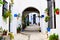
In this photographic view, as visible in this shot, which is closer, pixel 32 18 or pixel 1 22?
pixel 1 22

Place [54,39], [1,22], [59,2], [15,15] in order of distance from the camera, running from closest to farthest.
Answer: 1. [54,39]
2. [59,2]
3. [1,22]
4. [15,15]

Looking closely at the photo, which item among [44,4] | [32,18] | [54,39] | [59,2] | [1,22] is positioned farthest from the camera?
[32,18]

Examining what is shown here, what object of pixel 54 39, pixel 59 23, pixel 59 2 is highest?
pixel 59 2

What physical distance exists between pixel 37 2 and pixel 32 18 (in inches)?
1324

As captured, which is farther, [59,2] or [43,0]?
[43,0]

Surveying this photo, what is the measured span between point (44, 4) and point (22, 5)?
2.34 metres

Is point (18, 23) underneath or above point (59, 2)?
underneath

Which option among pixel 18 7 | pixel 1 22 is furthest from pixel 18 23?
pixel 1 22

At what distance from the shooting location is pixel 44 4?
17.1 metres

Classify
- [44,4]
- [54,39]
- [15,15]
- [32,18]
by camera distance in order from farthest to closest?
1. [32,18]
2. [44,4]
3. [15,15]
4. [54,39]

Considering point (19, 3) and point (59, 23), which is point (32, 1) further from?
point (59, 23)

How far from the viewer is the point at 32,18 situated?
51.6 meters

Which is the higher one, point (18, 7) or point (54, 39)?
point (18, 7)

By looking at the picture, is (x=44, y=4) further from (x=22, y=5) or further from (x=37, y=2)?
(x=22, y=5)
